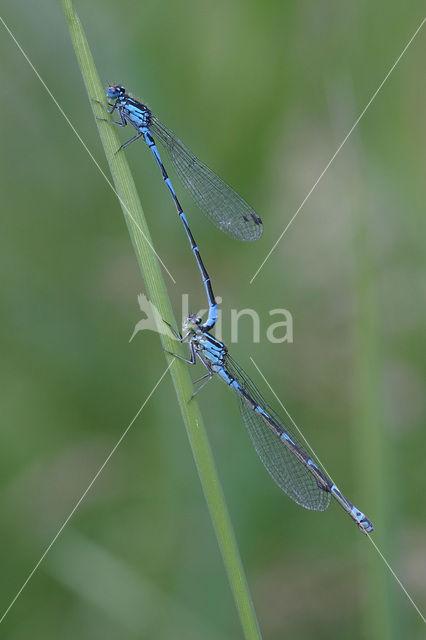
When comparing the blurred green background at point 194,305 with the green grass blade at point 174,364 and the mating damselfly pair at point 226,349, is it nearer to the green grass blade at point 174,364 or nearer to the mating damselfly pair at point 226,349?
the mating damselfly pair at point 226,349

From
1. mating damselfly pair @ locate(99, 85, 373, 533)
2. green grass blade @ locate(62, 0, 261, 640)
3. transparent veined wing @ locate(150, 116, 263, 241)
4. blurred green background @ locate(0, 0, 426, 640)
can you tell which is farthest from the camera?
transparent veined wing @ locate(150, 116, 263, 241)

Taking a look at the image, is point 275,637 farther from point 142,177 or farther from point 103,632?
point 142,177

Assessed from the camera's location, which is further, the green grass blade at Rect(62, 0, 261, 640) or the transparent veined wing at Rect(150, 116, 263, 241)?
the transparent veined wing at Rect(150, 116, 263, 241)

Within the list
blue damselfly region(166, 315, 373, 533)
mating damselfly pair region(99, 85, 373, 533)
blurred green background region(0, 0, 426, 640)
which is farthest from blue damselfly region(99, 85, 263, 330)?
blurred green background region(0, 0, 426, 640)

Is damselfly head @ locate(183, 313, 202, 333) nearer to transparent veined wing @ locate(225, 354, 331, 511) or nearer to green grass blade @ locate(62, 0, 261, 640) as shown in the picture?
transparent veined wing @ locate(225, 354, 331, 511)

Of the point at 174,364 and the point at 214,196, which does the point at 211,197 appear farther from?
the point at 174,364

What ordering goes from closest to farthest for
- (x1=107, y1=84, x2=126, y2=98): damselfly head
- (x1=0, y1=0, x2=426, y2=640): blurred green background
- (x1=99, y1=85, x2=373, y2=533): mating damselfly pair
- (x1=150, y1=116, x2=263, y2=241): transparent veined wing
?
1. (x1=107, y1=84, x2=126, y2=98): damselfly head
2. (x1=99, y1=85, x2=373, y2=533): mating damselfly pair
3. (x1=0, y1=0, x2=426, y2=640): blurred green background
4. (x1=150, y1=116, x2=263, y2=241): transparent veined wing

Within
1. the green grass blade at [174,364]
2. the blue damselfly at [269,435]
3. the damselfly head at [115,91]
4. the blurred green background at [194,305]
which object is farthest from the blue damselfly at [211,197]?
the green grass blade at [174,364]

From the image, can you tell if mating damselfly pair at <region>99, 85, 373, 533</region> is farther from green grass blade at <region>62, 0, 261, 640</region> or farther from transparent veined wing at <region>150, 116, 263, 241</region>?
green grass blade at <region>62, 0, 261, 640</region>

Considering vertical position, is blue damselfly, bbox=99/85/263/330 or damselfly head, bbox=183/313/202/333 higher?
blue damselfly, bbox=99/85/263/330
